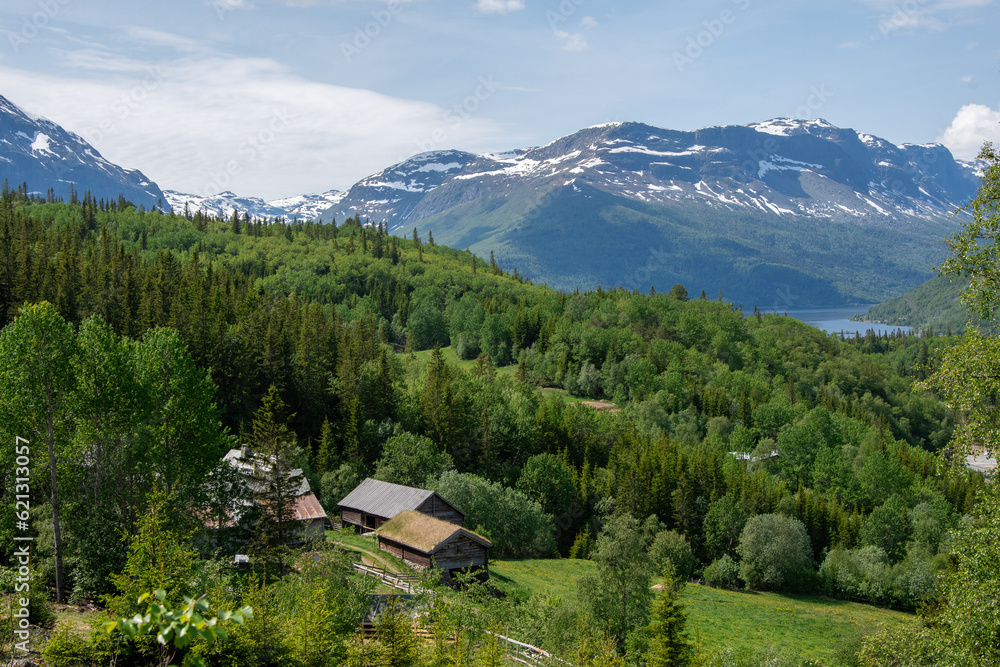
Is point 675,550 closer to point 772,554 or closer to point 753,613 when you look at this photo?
point 772,554

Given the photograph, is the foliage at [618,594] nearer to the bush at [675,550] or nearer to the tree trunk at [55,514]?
the tree trunk at [55,514]

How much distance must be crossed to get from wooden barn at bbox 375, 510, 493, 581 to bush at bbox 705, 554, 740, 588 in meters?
40.2

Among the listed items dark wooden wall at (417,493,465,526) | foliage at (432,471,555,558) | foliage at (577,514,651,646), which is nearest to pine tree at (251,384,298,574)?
foliage at (577,514,651,646)

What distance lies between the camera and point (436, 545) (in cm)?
5262

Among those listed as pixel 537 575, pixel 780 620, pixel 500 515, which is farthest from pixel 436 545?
pixel 780 620

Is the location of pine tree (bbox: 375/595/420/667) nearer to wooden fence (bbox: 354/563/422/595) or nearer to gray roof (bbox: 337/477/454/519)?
wooden fence (bbox: 354/563/422/595)

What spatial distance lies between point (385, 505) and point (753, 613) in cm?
3723

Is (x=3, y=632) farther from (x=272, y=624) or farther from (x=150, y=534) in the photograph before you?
(x=272, y=624)

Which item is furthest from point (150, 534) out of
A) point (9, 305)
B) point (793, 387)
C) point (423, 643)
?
point (793, 387)

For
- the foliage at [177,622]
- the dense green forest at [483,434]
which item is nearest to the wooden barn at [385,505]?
the dense green forest at [483,434]

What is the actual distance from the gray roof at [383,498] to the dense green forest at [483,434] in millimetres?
4689

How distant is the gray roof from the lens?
204ft

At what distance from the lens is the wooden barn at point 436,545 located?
2093 inches

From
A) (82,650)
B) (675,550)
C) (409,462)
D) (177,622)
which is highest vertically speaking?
(177,622)
